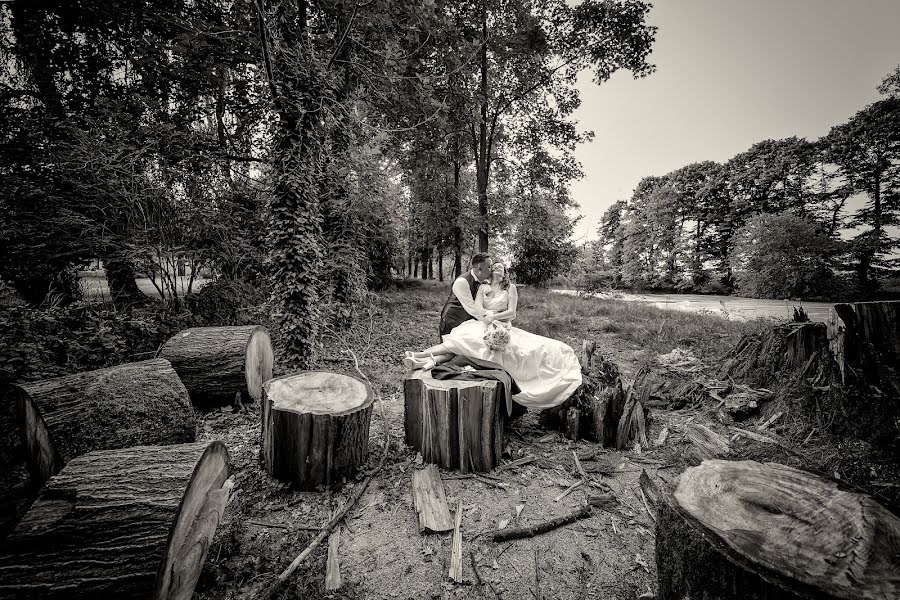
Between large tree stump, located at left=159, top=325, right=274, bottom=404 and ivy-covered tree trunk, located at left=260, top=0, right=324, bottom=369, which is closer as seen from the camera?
large tree stump, located at left=159, top=325, right=274, bottom=404

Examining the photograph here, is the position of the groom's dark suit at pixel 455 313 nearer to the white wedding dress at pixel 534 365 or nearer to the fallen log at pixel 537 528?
the white wedding dress at pixel 534 365

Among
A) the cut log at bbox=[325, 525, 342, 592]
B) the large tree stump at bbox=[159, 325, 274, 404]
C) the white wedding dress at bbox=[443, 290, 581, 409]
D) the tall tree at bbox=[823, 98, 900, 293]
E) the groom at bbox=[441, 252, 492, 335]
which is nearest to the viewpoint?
the cut log at bbox=[325, 525, 342, 592]

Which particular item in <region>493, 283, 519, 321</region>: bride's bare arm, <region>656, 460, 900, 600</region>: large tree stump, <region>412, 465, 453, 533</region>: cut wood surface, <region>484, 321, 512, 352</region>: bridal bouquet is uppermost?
<region>493, 283, 519, 321</region>: bride's bare arm

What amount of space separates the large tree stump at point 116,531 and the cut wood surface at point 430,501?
60.6 inches

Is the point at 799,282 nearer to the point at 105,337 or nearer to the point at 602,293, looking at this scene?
the point at 602,293

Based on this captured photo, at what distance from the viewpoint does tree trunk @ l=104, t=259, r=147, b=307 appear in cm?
625

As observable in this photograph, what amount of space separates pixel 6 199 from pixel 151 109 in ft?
10.6

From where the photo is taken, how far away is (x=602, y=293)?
18.2 meters

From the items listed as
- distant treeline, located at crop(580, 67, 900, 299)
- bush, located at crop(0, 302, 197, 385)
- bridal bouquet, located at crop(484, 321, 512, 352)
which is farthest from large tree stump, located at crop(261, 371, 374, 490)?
distant treeline, located at crop(580, 67, 900, 299)

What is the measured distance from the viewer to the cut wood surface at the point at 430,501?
263 cm

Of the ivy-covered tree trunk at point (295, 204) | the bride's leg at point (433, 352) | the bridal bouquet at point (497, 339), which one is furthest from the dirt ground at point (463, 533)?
the ivy-covered tree trunk at point (295, 204)

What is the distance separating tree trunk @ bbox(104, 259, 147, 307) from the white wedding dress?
6.85 metres

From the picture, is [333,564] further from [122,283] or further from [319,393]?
[122,283]

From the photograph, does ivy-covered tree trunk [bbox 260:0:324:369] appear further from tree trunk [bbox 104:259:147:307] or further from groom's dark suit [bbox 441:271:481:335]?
tree trunk [bbox 104:259:147:307]
